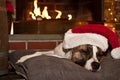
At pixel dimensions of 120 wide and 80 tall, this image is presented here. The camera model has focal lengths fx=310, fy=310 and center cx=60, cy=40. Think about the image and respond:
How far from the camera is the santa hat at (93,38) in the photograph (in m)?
1.64

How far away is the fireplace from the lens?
8.36 feet

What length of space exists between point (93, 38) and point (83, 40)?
6cm

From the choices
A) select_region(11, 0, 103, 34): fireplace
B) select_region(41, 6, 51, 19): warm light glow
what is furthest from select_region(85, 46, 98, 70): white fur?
select_region(41, 6, 51, 19): warm light glow

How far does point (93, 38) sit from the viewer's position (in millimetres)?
1649

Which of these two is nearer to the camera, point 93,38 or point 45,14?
point 93,38

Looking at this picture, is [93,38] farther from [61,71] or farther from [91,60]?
[61,71]

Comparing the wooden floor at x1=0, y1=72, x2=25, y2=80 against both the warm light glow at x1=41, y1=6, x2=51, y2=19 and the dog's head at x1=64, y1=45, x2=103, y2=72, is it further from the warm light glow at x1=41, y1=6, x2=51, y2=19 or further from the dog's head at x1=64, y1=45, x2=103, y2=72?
the warm light glow at x1=41, y1=6, x2=51, y2=19

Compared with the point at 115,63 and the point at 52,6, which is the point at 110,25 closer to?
the point at 52,6

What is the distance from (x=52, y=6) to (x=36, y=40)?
0.56m

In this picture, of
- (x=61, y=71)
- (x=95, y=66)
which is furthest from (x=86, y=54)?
(x=61, y=71)

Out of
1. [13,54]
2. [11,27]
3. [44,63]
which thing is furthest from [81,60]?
[11,27]

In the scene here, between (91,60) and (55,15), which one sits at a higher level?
(55,15)

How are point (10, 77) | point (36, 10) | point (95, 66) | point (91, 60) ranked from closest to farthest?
1. point (95, 66)
2. point (91, 60)
3. point (10, 77)
4. point (36, 10)

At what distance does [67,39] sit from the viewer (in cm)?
167
